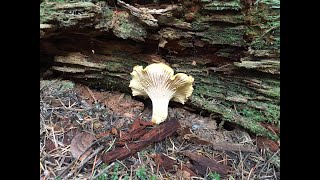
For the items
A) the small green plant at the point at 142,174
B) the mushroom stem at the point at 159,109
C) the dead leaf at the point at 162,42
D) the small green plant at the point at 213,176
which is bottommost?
the small green plant at the point at 213,176

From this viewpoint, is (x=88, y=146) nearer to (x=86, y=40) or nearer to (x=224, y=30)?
(x=86, y=40)

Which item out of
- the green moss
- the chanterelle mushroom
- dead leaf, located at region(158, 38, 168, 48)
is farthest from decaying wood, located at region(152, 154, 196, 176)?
the green moss

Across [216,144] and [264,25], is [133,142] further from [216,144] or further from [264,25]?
[264,25]

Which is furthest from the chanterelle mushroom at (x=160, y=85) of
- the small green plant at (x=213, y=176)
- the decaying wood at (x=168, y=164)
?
the small green plant at (x=213, y=176)

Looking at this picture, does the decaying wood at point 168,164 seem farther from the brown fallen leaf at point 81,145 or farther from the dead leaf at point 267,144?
the dead leaf at point 267,144

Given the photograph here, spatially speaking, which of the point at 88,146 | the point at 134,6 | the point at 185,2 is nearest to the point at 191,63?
the point at 185,2
